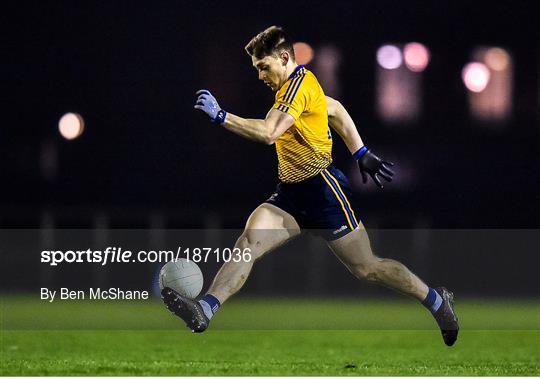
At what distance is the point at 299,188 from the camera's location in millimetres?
10102

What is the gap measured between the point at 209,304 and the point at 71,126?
18.2 m

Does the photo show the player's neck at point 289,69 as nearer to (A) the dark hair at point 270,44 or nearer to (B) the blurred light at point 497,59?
(A) the dark hair at point 270,44

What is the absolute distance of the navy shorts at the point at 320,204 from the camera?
33.1 feet

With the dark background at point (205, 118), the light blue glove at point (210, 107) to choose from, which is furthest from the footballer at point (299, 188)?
the dark background at point (205, 118)

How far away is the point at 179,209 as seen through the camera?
82.4 feet

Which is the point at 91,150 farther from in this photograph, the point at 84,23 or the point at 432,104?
the point at 432,104

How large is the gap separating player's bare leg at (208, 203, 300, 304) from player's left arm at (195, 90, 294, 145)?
823mm

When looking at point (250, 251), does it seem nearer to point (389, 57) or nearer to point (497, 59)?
point (389, 57)

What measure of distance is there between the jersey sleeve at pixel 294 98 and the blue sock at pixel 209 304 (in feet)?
5.14

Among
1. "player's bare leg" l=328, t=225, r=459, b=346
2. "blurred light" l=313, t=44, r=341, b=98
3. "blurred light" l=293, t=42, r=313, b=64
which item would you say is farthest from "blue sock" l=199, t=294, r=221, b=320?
"blurred light" l=313, t=44, r=341, b=98

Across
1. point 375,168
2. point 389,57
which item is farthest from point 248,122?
point 389,57

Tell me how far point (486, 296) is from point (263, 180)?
5820 millimetres

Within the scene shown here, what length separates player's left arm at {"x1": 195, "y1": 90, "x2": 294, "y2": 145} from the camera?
9.12 metres

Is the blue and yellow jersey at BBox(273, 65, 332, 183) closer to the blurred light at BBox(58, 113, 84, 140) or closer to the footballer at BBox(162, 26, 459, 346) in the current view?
the footballer at BBox(162, 26, 459, 346)
